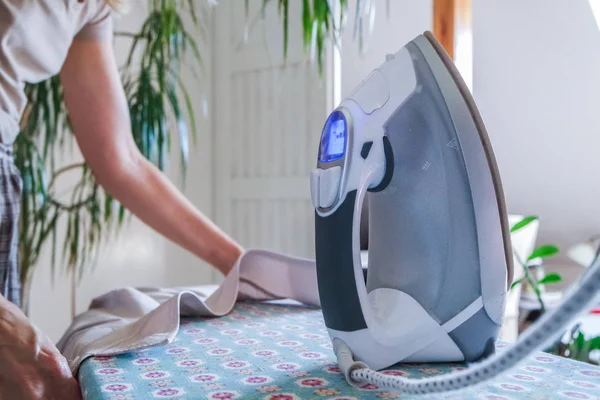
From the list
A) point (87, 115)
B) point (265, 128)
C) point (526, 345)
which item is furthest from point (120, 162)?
point (265, 128)

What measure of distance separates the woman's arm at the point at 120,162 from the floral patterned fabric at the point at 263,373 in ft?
1.08

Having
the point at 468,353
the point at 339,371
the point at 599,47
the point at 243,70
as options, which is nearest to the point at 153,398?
the point at 339,371

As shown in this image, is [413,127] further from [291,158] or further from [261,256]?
[291,158]

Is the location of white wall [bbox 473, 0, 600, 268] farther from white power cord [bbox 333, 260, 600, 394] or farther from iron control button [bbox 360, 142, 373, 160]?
white power cord [bbox 333, 260, 600, 394]

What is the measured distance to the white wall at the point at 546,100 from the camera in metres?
1.69

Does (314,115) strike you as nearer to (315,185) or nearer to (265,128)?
(265,128)

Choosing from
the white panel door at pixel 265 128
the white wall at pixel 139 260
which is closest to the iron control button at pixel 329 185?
the white panel door at pixel 265 128

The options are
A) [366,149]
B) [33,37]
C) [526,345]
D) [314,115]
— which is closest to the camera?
[526,345]

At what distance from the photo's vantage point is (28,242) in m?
1.77

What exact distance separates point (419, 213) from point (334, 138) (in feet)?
0.34

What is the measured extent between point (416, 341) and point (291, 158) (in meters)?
1.93

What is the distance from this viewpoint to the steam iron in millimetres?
542

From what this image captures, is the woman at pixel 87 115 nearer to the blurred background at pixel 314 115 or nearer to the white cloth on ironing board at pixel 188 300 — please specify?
the white cloth on ironing board at pixel 188 300

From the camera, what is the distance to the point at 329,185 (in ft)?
1.79
